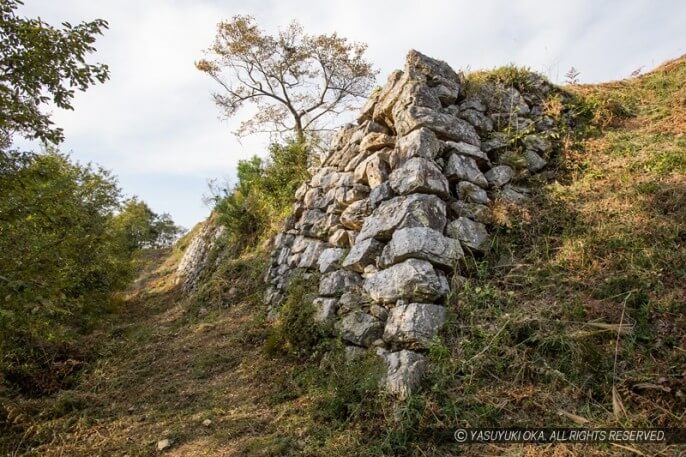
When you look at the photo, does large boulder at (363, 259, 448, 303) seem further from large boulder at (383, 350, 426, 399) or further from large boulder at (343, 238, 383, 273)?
large boulder at (383, 350, 426, 399)

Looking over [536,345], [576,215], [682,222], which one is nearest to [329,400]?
[536,345]

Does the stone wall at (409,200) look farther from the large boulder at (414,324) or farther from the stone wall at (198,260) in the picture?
the stone wall at (198,260)

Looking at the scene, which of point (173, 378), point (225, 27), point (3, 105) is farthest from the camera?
point (225, 27)

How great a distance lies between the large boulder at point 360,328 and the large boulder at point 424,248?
2.45 ft

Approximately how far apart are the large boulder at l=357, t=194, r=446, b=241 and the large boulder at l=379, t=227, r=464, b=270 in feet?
0.41

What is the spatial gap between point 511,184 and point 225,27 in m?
14.3

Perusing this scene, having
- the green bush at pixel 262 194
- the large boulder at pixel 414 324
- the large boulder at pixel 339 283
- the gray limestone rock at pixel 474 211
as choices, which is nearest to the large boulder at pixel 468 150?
the gray limestone rock at pixel 474 211

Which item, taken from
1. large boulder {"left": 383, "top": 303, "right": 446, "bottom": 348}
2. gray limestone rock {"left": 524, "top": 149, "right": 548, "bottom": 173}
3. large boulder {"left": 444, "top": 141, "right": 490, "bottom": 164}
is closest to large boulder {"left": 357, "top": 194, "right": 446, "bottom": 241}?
large boulder {"left": 444, "top": 141, "right": 490, "bottom": 164}

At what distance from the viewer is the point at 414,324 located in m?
4.10

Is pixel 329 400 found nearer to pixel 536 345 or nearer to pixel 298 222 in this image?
pixel 536 345

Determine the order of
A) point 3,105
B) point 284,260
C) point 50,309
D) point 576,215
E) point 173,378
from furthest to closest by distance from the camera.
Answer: point 284,260
point 173,378
point 576,215
point 3,105
point 50,309

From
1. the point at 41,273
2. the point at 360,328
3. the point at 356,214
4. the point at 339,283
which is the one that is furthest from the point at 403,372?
the point at 41,273

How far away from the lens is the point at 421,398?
3541 millimetres

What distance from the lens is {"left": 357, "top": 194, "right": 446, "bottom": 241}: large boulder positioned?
4957 millimetres
